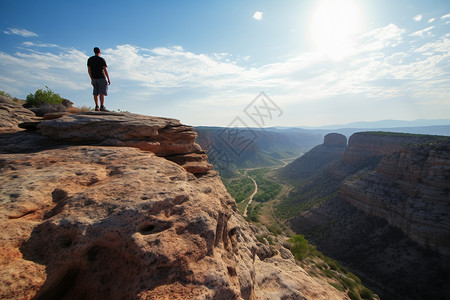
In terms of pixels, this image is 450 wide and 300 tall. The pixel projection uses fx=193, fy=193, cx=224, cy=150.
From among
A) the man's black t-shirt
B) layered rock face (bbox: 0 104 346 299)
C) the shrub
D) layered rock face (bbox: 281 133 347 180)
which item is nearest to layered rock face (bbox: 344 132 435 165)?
layered rock face (bbox: 281 133 347 180)

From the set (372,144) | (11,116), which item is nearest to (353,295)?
(11,116)

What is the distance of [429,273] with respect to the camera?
84.0ft

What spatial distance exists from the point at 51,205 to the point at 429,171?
46909 mm

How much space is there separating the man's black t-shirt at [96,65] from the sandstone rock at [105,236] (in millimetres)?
6116

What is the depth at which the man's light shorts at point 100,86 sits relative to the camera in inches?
429

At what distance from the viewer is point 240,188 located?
86.5m

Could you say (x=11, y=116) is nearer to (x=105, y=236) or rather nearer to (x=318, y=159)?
(x=105, y=236)

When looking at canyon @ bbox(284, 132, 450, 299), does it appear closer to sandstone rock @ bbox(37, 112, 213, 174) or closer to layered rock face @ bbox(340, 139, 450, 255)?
layered rock face @ bbox(340, 139, 450, 255)

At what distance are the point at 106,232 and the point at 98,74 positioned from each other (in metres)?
9.86

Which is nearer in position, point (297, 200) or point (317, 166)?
point (297, 200)

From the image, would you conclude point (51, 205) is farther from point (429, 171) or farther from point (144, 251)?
point (429, 171)

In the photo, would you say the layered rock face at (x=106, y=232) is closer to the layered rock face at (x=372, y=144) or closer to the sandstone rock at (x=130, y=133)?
the sandstone rock at (x=130, y=133)

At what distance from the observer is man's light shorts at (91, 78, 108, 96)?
10.9m

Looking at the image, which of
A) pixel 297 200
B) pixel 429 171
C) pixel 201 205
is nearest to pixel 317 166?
pixel 297 200
